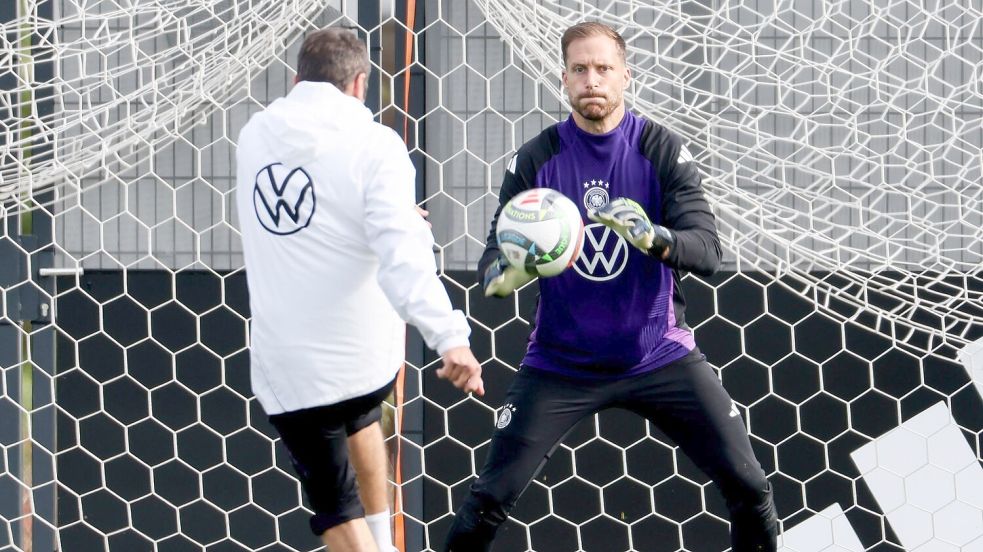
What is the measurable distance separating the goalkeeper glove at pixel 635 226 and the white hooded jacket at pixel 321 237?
15.8 inches

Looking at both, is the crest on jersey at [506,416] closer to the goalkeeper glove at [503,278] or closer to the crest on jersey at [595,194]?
the goalkeeper glove at [503,278]

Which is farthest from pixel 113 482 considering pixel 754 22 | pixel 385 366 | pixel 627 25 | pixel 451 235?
pixel 754 22

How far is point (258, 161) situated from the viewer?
291 cm

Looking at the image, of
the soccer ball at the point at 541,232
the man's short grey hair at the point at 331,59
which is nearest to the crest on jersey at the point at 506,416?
the soccer ball at the point at 541,232

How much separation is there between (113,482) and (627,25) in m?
2.13

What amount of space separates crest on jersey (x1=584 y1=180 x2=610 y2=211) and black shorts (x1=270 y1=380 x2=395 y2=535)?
0.71 m

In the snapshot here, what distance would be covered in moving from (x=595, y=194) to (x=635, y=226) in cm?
36

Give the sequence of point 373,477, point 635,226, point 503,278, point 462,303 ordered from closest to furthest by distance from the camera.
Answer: point 635,226 < point 503,278 < point 373,477 < point 462,303

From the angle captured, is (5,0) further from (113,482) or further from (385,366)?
(385,366)

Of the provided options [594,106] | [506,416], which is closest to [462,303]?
[506,416]

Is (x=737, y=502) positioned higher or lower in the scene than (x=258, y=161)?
lower

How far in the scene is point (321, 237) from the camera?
9.37ft

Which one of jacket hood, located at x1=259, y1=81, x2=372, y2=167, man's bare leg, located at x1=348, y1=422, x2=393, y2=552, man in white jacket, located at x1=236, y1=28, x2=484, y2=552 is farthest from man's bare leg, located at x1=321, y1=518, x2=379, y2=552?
jacket hood, located at x1=259, y1=81, x2=372, y2=167

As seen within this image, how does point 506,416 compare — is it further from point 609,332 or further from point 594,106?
point 594,106
